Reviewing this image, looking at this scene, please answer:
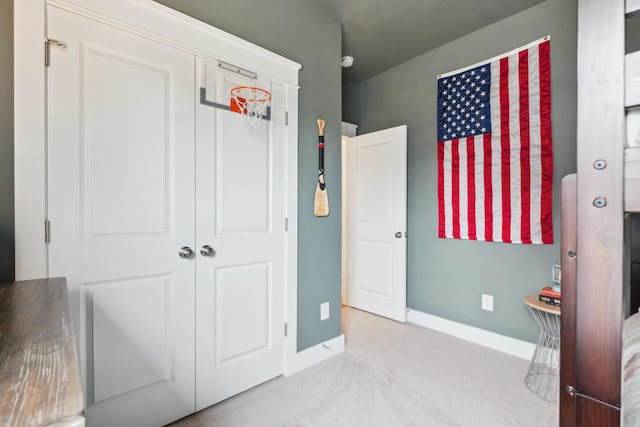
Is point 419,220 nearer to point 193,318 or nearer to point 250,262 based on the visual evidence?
point 250,262

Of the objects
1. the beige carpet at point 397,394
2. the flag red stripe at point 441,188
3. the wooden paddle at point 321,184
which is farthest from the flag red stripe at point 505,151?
the wooden paddle at point 321,184

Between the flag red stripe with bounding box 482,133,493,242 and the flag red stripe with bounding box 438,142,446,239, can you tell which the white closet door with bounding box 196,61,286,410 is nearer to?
the flag red stripe with bounding box 438,142,446,239

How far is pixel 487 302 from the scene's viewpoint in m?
2.68

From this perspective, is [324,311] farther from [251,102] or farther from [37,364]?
[37,364]

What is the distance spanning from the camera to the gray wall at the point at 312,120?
2072 mm

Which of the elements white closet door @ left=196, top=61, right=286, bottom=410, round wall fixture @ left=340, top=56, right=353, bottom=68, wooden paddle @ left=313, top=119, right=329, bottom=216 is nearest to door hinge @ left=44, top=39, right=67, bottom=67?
white closet door @ left=196, top=61, right=286, bottom=410

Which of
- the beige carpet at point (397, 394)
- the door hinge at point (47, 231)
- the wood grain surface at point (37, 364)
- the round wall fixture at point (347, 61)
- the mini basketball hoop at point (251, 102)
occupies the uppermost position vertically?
the round wall fixture at point (347, 61)

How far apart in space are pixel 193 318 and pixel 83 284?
55cm

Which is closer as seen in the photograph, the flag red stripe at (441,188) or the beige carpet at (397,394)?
the beige carpet at (397,394)

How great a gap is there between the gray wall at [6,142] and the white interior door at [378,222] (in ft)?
9.21

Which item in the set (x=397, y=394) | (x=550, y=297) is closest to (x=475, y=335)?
(x=550, y=297)

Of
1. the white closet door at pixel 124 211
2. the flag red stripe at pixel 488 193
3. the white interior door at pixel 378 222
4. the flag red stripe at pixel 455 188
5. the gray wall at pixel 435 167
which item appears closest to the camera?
the white closet door at pixel 124 211

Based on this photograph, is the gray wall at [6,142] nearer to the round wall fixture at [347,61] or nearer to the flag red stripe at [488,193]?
the round wall fixture at [347,61]

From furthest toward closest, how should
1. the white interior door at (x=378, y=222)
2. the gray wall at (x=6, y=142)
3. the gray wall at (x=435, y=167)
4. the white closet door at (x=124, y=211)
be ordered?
the white interior door at (x=378, y=222), the gray wall at (x=435, y=167), the white closet door at (x=124, y=211), the gray wall at (x=6, y=142)
